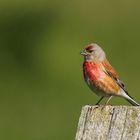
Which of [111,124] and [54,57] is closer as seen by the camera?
[111,124]

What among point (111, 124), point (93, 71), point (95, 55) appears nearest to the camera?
point (111, 124)

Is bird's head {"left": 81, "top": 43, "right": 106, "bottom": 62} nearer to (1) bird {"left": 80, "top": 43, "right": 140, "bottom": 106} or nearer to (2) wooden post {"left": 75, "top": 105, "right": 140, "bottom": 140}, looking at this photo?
(1) bird {"left": 80, "top": 43, "right": 140, "bottom": 106}

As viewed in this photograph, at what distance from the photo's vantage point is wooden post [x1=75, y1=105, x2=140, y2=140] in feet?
Answer: 17.3

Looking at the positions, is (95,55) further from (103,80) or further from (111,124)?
(111,124)

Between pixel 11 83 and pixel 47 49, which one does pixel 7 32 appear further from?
pixel 11 83

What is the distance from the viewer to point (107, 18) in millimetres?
Answer: 20516

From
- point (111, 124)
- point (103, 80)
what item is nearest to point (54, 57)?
point (103, 80)

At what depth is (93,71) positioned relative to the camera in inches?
364

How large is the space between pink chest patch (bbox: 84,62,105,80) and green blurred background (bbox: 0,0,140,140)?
150 inches

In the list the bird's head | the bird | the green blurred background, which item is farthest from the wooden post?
the green blurred background

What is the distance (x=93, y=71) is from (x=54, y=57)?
32.2 ft

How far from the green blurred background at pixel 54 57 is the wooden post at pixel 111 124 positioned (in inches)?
296

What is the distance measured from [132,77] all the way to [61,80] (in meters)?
1.56

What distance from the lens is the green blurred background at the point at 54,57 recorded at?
1431 cm
